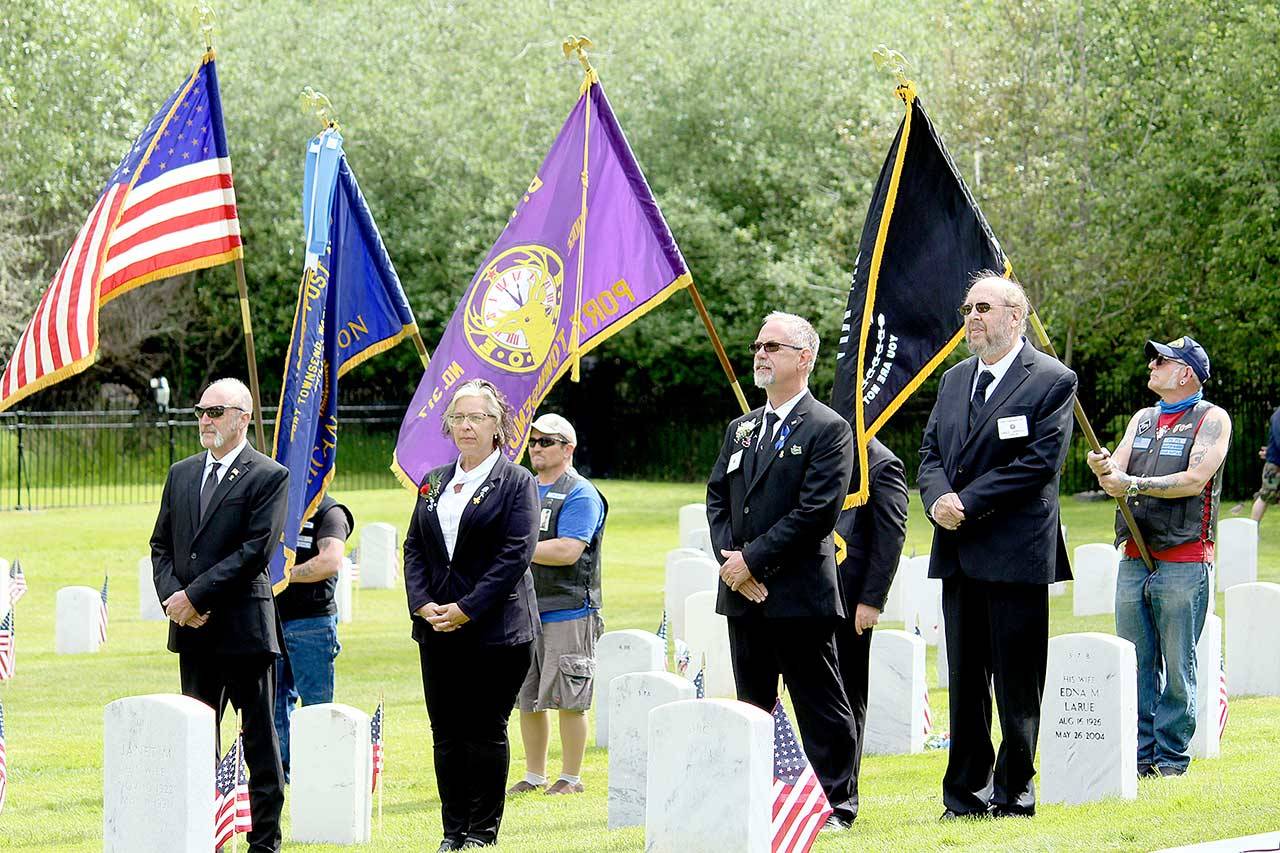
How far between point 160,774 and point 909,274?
14.8 feet

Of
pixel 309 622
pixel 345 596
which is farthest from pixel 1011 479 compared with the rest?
pixel 345 596

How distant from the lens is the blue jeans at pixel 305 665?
9.86m

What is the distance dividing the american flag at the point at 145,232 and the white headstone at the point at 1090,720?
17.6 feet

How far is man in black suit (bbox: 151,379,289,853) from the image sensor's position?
25.3 feet

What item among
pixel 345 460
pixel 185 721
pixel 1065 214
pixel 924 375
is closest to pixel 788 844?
pixel 185 721

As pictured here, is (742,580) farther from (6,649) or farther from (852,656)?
(6,649)

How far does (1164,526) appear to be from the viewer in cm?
881

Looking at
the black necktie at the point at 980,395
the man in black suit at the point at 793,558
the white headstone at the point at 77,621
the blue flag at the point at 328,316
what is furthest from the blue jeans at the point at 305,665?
the white headstone at the point at 77,621

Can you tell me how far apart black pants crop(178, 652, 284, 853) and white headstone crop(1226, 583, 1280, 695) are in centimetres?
689

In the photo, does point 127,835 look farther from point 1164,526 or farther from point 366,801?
point 1164,526

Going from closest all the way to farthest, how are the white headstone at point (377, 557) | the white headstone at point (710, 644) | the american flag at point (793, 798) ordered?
the american flag at point (793, 798)
the white headstone at point (710, 644)
the white headstone at point (377, 557)

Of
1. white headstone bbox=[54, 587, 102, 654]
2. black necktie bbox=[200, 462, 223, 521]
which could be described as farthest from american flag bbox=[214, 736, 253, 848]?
white headstone bbox=[54, 587, 102, 654]

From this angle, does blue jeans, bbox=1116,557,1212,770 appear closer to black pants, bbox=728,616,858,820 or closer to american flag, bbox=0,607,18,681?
black pants, bbox=728,616,858,820

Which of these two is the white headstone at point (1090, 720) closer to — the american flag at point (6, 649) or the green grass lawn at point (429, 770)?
the green grass lawn at point (429, 770)
